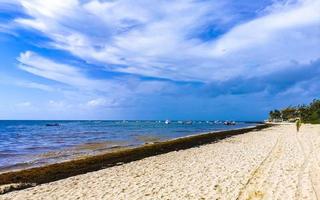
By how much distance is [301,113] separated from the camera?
412 feet

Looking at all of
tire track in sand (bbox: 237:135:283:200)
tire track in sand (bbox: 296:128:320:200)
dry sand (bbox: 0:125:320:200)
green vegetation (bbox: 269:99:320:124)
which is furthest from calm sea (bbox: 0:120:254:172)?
green vegetation (bbox: 269:99:320:124)

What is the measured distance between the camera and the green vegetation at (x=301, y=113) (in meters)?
103

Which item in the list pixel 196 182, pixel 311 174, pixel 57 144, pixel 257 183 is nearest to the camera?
pixel 257 183

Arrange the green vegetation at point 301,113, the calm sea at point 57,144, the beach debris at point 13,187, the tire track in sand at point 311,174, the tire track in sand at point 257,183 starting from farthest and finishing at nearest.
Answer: the green vegetation at point 301,113, the calm sea at point 57,144, the beach debris at point 13,187, the tire track in sand at point 311,174, the tire track in sand at point 257,183

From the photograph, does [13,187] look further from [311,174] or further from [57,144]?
[57,144]

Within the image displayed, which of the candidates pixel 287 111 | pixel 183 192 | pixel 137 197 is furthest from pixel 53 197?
pixel 287 111

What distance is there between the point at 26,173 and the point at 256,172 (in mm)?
11081

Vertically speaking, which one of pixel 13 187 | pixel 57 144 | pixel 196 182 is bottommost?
pixel 13 187

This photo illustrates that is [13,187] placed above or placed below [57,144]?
below

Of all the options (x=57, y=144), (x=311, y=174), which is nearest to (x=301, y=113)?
(x=57, y=144)

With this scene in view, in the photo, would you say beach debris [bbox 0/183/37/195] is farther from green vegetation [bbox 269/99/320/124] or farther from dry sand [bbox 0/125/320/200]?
green vegetation [bbox 269/99/320/124]

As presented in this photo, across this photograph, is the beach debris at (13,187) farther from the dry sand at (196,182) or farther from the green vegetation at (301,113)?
the green vegetation at (301,113)

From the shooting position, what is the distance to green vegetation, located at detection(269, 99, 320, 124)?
339 ft

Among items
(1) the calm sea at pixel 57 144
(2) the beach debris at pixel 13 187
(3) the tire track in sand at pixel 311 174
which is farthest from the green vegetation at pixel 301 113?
(2) the beach debris at pixel 13 187
